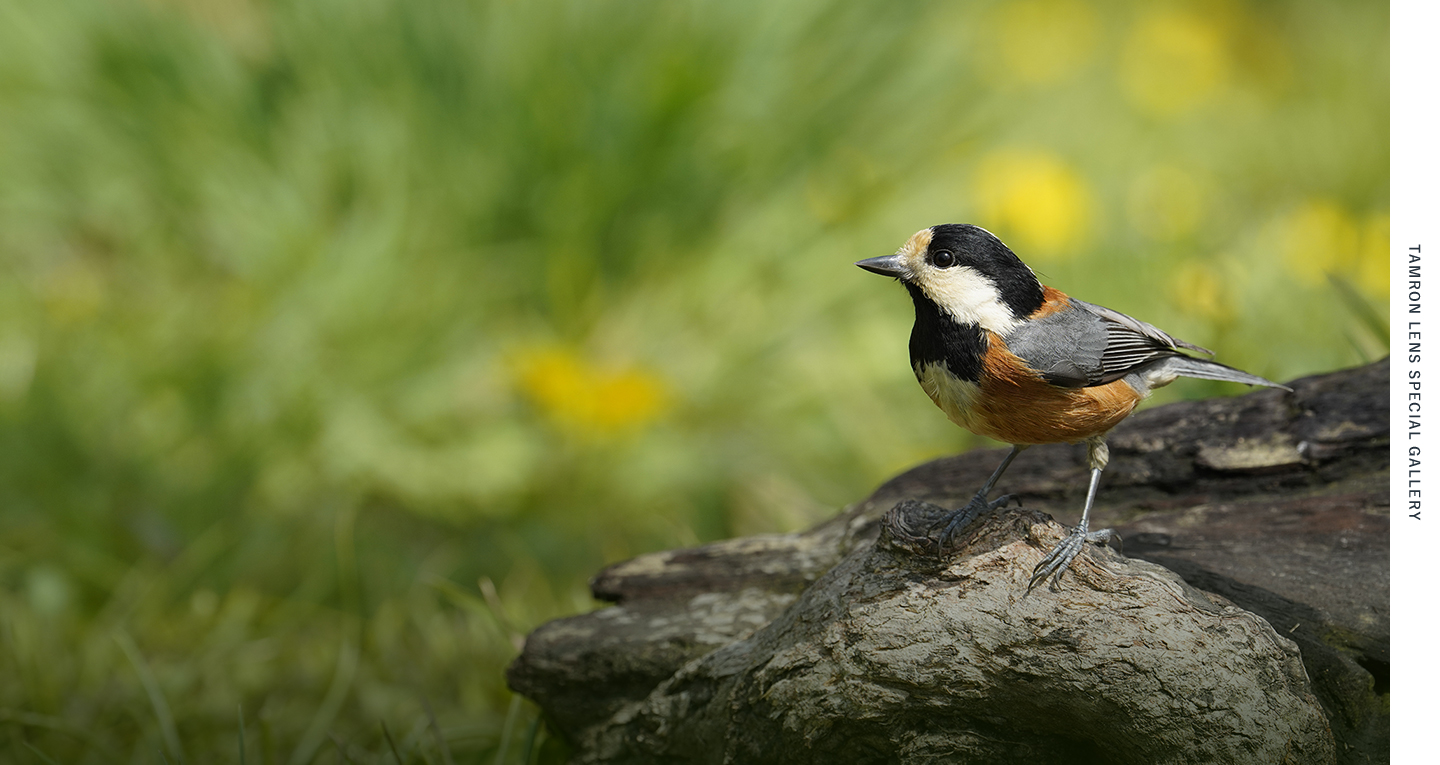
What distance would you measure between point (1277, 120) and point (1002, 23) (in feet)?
5.98

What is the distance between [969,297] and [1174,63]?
5434 mm

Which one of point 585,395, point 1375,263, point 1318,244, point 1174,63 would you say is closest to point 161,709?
point 585,395

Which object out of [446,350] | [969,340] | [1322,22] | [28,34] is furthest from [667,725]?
[1322,22]

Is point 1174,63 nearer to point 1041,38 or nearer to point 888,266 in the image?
point 1041,38

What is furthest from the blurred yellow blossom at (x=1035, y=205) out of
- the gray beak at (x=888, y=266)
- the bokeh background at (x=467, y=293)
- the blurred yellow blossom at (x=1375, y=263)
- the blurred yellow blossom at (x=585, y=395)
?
the gray beak at (x=888, y=266)

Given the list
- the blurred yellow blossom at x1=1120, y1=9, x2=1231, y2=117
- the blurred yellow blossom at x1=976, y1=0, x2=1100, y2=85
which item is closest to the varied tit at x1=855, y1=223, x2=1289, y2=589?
the blurred yellow blossom at x1=976, y1=0, x2=1100, y2=85

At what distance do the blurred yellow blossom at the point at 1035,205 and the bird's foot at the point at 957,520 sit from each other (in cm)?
237

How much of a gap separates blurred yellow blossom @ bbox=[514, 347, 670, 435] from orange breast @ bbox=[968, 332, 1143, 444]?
2239mm

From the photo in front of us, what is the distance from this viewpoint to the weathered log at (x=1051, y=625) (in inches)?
70.5

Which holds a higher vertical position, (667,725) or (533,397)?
(533,397)

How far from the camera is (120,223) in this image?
452 centimetres

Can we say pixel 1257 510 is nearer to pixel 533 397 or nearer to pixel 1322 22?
pixel 533 397

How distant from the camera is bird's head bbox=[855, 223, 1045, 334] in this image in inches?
73.8
